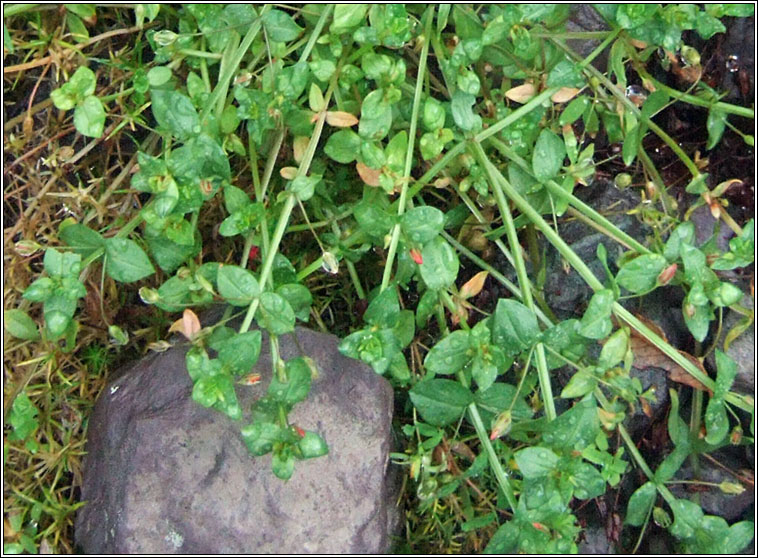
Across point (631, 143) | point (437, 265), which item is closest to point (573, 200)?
point (631, 143)

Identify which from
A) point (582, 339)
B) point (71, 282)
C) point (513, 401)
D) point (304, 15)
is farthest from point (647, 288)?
point (71, 282)

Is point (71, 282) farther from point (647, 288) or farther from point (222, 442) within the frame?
point (647, 288)

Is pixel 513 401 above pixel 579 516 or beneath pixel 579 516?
above

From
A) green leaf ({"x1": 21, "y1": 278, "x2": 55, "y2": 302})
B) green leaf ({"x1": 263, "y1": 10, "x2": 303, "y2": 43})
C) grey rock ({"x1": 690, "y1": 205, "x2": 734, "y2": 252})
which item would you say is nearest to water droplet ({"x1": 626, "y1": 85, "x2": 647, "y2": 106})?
grey rock ({"x1": 690, "y1": 205, "x2": 734, "y2": 252})

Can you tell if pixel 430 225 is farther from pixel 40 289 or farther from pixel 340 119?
pixel 40 289

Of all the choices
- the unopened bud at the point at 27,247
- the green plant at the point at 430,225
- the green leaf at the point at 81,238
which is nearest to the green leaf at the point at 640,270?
the green plant at the point at 430,225

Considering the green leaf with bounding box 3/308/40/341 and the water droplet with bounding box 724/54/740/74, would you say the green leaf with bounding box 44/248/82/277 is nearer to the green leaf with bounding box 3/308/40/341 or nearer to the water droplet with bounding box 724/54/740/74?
the green leaf with bounding box 3/308/40/341
